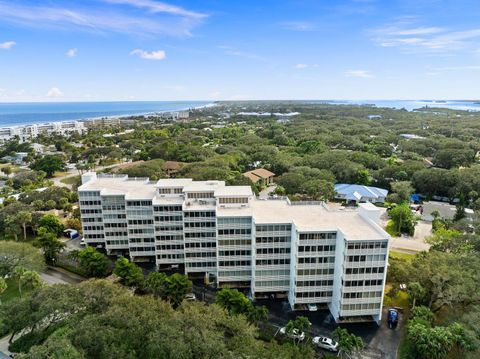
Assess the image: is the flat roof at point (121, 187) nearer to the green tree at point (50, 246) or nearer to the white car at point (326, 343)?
the green tree at point (50, 246)

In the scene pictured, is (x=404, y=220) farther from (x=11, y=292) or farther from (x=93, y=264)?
(x=11, y=292)

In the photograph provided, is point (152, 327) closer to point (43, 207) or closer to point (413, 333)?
point (413, 333)

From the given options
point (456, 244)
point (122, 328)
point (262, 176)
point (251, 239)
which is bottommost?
point (262, 176)

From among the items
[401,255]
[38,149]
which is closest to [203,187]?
[401,255]

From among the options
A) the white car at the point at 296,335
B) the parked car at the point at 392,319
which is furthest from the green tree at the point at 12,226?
the parked car at the point at 392,319

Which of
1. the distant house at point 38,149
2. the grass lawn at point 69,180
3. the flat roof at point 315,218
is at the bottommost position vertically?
the grass lawn at point 69,180

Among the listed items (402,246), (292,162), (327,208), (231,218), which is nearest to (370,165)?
(292,162)

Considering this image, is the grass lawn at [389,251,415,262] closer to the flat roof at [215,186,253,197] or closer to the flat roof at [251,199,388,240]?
the flat roof at [251,199,388,240]

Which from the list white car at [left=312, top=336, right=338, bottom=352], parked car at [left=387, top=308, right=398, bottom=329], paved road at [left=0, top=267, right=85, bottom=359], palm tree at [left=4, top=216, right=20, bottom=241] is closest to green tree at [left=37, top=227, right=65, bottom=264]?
paved road at [left=0, top=267, right=85, bottom=359]
